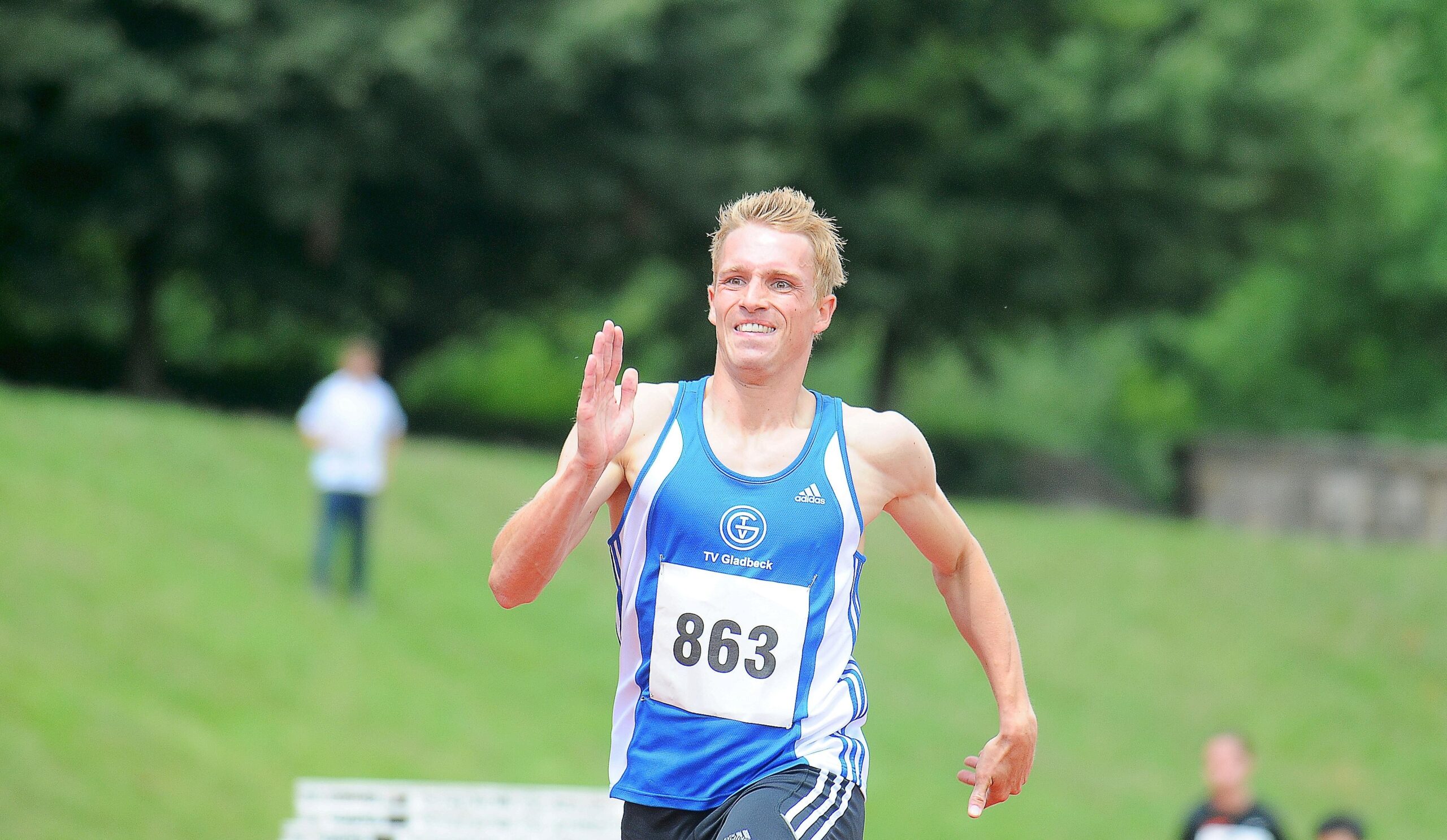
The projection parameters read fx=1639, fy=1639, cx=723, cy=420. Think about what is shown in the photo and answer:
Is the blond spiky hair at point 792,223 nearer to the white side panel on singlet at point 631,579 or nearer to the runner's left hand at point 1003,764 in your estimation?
the white side panel on singlet at point 631,579

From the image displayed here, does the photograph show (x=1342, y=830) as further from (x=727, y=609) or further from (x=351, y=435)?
(x=351, y=435)

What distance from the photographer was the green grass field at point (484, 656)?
12609mm

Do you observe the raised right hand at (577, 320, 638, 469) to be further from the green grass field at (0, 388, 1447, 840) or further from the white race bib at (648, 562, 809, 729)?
the green grass field at (0, 388, 1447, 840)

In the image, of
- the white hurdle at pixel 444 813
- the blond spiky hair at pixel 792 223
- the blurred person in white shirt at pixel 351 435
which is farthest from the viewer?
the blurred person in white shirt at pixel 351 435

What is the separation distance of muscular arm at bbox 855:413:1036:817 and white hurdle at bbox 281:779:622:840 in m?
3.29

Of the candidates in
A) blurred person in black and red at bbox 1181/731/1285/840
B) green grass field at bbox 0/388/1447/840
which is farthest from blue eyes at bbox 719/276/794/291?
green grass field at bbox 0/388/1447/840

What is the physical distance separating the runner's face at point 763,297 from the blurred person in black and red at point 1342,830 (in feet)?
18.7

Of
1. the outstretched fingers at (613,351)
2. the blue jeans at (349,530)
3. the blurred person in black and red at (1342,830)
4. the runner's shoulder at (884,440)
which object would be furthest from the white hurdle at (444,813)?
the blue jeans at (349,530)

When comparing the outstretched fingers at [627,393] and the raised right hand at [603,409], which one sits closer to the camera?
the raised right hand at [603,409]

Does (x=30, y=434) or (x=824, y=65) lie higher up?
(x=824, y=65)

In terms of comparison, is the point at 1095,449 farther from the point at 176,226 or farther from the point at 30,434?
the point at 30,434

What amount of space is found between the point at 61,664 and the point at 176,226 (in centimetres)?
1113

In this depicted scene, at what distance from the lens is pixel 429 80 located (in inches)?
826

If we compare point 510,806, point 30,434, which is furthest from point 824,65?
point 510,806
